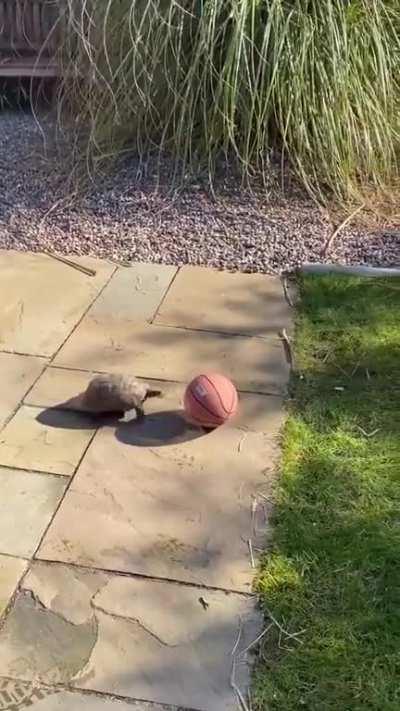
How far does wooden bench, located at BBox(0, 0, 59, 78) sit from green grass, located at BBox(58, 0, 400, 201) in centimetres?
145

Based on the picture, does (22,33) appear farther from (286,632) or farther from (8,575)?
(286,632)

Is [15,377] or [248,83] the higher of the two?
[248,83]

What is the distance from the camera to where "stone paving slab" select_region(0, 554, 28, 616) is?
7.07ft

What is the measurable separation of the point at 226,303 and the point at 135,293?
0.39 metres

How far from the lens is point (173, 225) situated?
14.1ft

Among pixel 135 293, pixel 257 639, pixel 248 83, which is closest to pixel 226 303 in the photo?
pixel 135 293

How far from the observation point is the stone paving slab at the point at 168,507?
228 centimetres

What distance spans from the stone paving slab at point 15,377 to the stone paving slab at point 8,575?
66 centimetres

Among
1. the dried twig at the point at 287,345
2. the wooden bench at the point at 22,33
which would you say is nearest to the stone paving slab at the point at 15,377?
the dried twig at the point at 287,345

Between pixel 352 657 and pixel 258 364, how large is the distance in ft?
4.53

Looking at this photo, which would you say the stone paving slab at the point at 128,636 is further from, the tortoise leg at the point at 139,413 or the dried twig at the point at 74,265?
the dried twig at the point at 74,265

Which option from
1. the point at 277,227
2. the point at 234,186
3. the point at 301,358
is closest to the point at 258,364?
the point at 301,358

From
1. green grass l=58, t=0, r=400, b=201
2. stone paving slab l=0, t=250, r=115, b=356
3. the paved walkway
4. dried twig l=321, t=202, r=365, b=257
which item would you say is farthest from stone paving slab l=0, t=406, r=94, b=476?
green grass l=58, t=0, r=400, b=201

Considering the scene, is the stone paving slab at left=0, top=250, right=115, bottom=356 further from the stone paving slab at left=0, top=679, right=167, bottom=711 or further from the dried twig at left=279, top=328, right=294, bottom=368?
the stone paving slab at left=0, top=679, right=167, bottom=711
